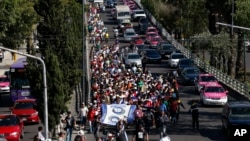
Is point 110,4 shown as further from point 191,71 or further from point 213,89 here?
point 213,89

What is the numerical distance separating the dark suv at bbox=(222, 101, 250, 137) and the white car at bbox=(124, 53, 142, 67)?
30.1 m

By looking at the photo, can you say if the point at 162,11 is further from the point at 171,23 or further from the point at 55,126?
the point at 55,126

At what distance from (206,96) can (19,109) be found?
10298 mm

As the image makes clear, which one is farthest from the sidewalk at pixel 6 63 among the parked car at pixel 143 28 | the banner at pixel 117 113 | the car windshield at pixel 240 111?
the car windshield at pixel 240 111

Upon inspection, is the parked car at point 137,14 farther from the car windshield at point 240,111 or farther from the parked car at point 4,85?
the car windshield at point 240,111

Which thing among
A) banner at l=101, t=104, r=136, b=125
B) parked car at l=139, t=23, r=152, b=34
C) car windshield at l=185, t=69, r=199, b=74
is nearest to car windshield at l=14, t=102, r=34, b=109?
banner at l=101, t=104, r=136, b=125

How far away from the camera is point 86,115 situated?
42.5 metres

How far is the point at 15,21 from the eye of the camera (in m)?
61.7

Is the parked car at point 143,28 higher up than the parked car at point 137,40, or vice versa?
the parked car at point 143,28

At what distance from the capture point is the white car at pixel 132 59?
69.7 m

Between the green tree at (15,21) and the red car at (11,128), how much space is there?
61.9 ft

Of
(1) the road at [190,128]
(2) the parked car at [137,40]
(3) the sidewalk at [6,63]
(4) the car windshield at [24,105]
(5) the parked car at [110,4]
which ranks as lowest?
(3) the sidewalk at [6,63]

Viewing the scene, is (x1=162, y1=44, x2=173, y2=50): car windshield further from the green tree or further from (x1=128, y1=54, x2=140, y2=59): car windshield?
the green tree

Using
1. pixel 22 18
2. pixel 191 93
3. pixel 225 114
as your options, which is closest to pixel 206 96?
pixel 191 93
